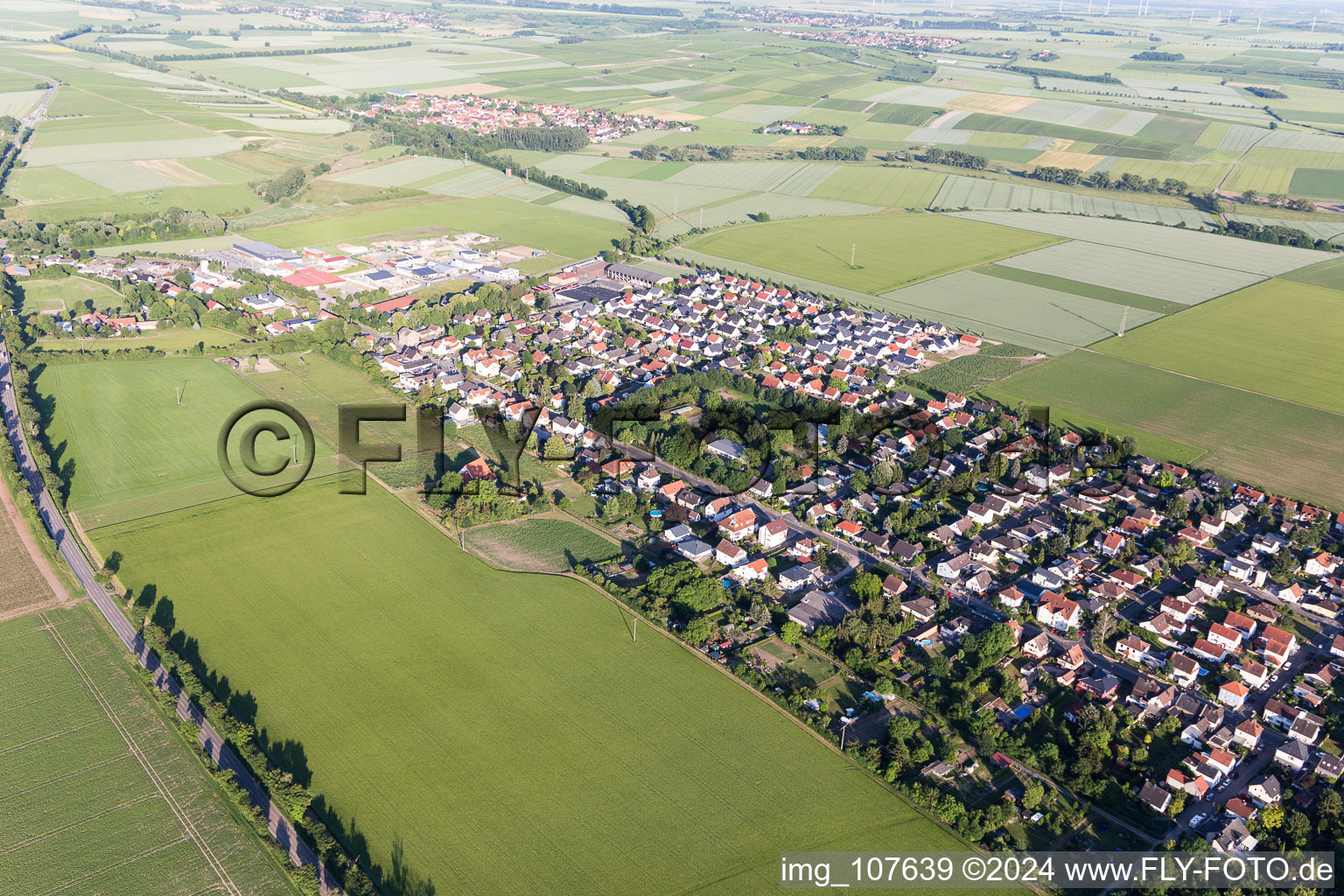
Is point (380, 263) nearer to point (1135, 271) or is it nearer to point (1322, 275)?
point (1135, 271)

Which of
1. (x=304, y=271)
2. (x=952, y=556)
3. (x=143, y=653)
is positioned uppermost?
(x=304, y=271)

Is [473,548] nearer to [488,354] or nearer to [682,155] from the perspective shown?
[488,354]

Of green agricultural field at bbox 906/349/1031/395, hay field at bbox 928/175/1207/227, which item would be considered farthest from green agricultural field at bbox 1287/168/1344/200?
green agricultural field at bbox 906/349/1031/395

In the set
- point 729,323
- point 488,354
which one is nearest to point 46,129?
point 488,354

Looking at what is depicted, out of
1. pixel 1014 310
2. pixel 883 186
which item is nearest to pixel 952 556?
pixel 1014 310

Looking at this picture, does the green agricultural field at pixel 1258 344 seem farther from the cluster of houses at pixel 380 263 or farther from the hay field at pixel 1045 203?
the cluster of houses at pixel 380 263

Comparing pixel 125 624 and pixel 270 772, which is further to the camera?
pixel 125 624

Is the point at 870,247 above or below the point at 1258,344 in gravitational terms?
above

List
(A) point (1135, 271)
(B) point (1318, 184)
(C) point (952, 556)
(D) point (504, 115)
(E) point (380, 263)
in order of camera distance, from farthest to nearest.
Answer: (D) point (504, 115) → (B) point (1318, 184) → (E) point (380, 263) → (A) point (1135, 271) → (C) point (952, 556)
